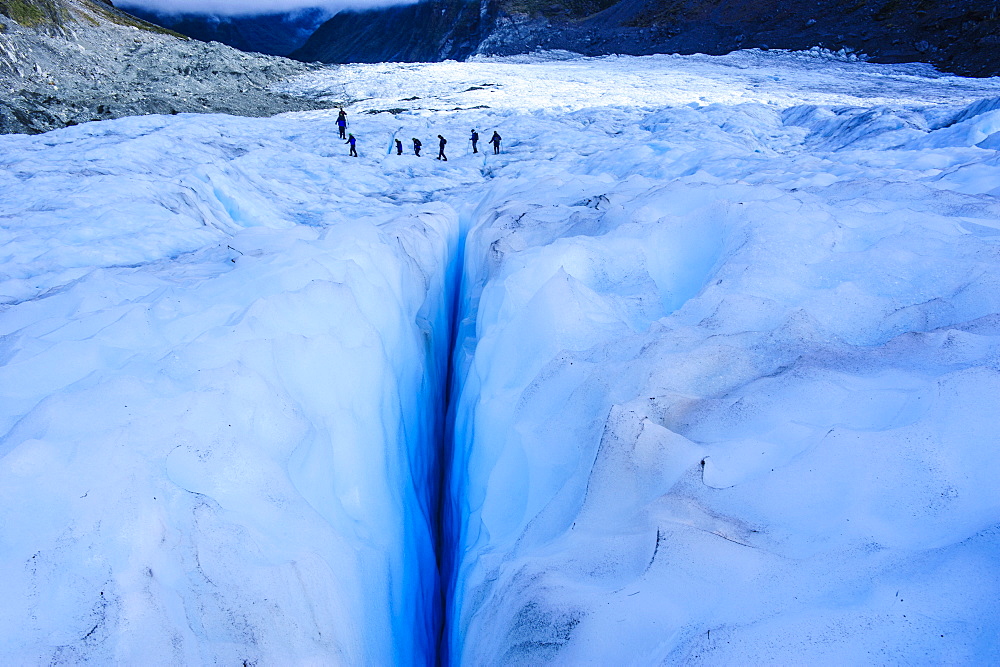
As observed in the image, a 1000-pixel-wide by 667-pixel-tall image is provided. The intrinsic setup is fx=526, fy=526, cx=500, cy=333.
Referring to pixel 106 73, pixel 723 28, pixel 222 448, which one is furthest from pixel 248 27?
pixel 222 448

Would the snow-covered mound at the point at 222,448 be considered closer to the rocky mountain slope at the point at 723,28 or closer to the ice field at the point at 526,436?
the ice field at the point at 526,436

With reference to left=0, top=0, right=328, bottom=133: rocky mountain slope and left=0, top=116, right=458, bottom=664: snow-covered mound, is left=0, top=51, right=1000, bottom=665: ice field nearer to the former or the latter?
left=0, top=116, right=458, bottom=664: snow-covered mound

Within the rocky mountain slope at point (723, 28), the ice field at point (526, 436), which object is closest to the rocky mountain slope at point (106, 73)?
the ice field at point (526, 436)

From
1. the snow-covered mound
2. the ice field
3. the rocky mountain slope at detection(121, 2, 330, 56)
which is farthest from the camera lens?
the rocky mountain slope at detection(121, 2, 330, 56)

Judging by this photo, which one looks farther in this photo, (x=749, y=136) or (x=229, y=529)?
(x=749, y=136)

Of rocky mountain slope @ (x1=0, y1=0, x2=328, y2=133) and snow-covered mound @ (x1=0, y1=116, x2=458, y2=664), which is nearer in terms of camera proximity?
snow-covered mound @ (x1=0, y1=116, x2=458, y2=664)

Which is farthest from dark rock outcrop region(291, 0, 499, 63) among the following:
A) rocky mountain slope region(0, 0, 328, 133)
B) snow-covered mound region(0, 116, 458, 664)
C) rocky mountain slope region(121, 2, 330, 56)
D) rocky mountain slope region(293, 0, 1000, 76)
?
snow-covered mound region(0, 116, 458, 664)

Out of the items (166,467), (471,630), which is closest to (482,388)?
(471,630)

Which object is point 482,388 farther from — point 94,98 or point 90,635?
point 94,98
